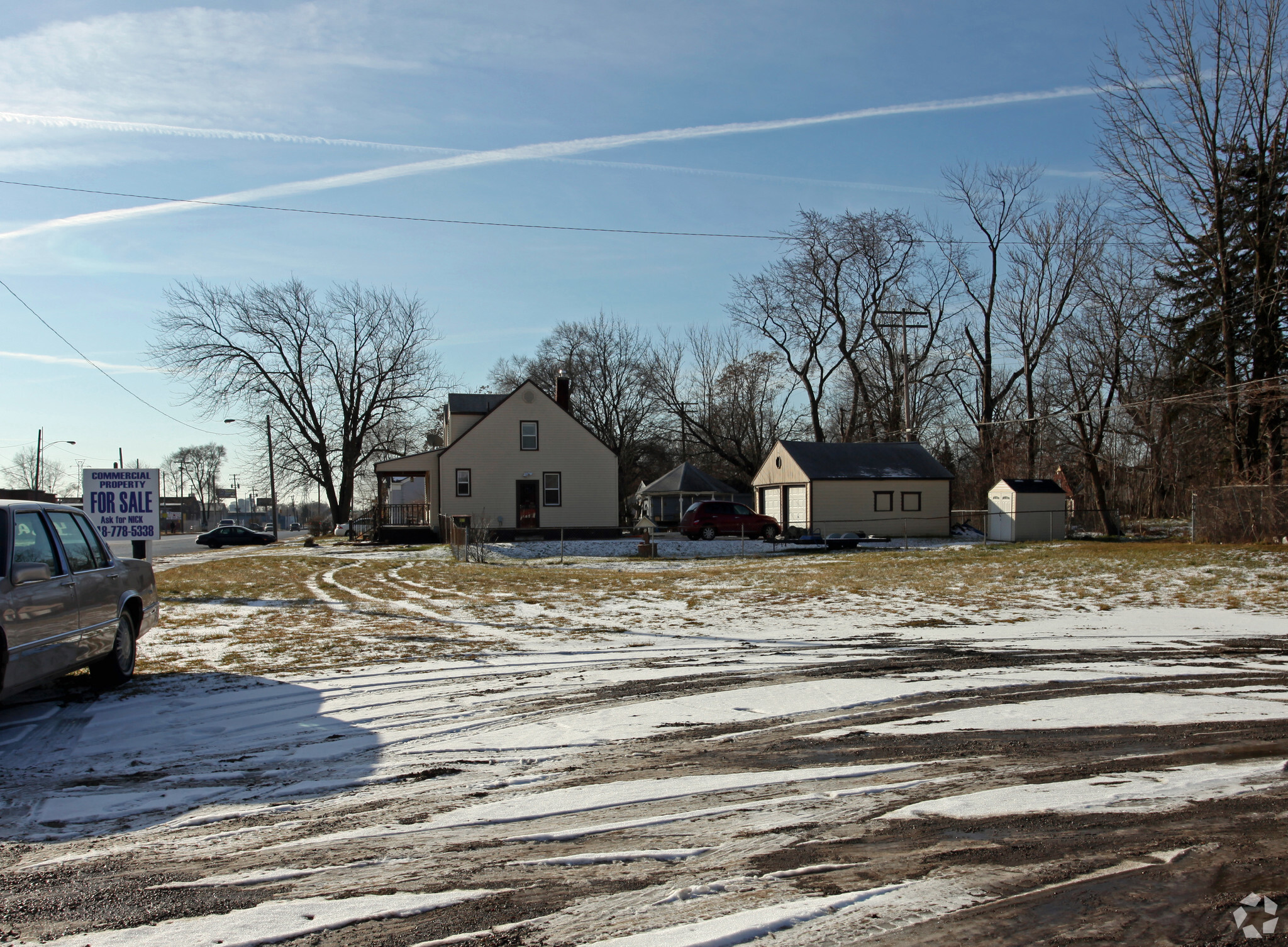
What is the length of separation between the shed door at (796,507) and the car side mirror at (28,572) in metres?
36.9

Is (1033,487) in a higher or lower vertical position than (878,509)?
higher

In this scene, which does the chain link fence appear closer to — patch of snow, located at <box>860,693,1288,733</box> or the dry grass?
the dry grass

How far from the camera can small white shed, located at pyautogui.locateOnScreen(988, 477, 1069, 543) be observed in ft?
124

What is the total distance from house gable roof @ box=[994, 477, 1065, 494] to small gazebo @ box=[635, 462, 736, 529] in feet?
60.8

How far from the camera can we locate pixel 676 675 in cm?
798

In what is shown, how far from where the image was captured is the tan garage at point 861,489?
40.8 m

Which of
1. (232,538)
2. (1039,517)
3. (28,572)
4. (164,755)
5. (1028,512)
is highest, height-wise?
(28,572)

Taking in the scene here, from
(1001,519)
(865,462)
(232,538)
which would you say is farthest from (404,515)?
(1001,519)

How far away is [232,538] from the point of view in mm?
51219

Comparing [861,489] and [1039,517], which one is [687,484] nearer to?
[861,489]

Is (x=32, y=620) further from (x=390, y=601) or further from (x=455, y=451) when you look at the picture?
(x=455, y=451)

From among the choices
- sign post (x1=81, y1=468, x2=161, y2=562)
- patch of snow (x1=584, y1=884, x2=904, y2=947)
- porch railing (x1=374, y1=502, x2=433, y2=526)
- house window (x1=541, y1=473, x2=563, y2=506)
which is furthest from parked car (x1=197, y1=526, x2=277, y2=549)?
patch of snow (x1=584, y1=884, x2=904, y2=947)

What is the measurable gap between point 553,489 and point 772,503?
12.4 meters

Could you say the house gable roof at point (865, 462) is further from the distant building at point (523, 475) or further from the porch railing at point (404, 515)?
the porch railing at point (404, 515)
